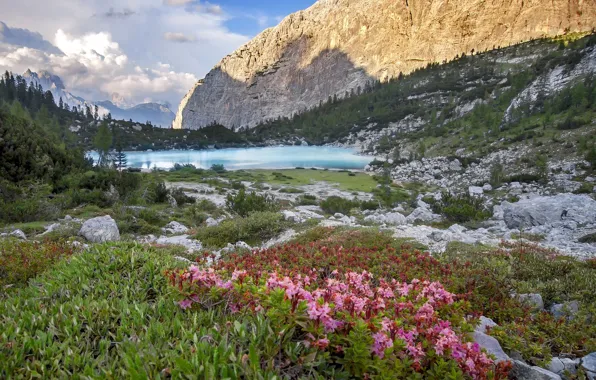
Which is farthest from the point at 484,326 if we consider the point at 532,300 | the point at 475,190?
the point at 475,190

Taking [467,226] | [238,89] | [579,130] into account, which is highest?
[238,89]

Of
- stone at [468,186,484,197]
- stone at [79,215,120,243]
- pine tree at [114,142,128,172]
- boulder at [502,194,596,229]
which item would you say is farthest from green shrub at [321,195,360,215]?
pine tree at [114,142,128,172]

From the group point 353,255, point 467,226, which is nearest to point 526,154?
point 467,226

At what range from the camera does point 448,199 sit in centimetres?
1912

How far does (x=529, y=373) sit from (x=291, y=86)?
18545cm

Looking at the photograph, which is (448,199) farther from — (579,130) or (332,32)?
(332,32)

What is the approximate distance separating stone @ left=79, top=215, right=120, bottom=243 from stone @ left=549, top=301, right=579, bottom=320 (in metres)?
10.7

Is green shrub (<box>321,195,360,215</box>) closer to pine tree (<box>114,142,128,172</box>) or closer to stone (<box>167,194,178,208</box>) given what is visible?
stone (<box>167,194,178,208</box>)

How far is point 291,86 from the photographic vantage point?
180m

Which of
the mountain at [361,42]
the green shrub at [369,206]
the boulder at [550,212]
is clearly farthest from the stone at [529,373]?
the mountain at [361,42]

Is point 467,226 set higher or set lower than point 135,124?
lower

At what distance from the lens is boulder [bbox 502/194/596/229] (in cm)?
1269

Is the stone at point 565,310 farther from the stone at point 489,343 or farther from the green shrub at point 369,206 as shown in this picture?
the green shrub at point 369,206

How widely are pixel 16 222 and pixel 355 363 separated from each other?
15.1 metres
